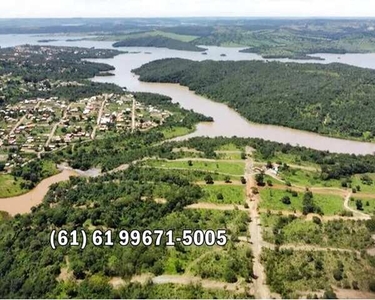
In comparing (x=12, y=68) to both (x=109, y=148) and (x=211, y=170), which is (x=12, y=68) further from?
(x=211, y=170)

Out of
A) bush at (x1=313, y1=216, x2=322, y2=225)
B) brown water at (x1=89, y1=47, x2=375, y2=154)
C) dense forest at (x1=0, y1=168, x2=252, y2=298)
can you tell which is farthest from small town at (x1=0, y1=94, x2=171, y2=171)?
bush at (x1=313, y1=216, x2=322, y2=225)

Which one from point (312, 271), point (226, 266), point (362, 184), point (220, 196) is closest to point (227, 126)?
point (362, 184)

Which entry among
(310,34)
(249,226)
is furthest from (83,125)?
(310,34)

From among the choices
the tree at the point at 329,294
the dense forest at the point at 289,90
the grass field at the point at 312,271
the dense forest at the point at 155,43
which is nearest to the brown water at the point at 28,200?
the grass field at the point at 312,271

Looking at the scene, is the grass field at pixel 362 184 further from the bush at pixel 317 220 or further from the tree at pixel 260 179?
the bush at pixel 317 220

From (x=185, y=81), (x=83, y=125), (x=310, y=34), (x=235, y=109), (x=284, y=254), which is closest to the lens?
(x=284, y=254)

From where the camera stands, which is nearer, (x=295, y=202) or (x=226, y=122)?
(x=295, y=202)

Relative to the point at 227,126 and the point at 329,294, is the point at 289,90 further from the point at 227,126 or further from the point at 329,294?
the point at 329,294
